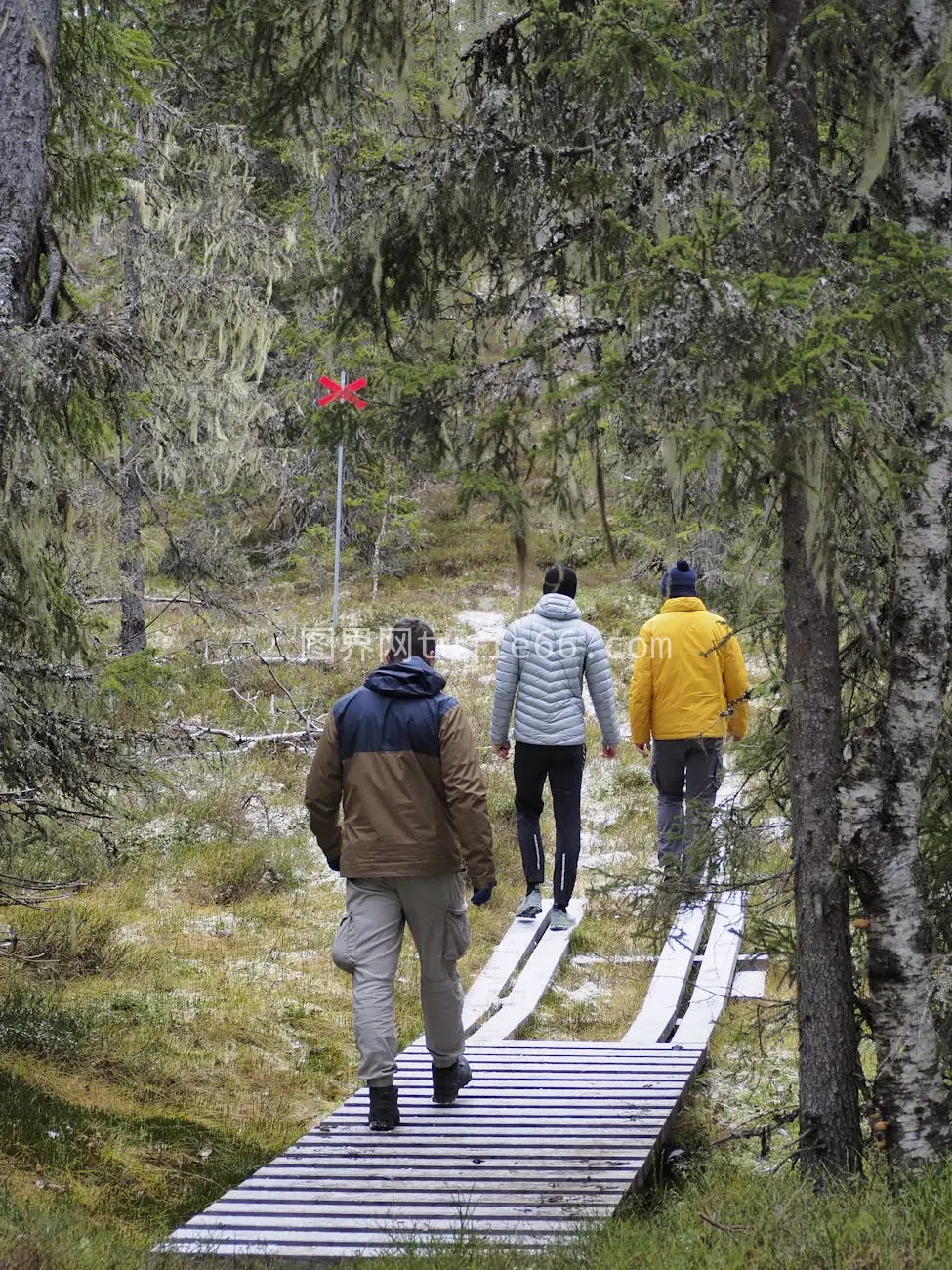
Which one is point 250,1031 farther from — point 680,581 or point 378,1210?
point 680,581

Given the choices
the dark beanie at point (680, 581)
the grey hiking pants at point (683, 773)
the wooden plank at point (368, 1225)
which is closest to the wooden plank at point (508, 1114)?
the wooden plank at point (368, 1225)

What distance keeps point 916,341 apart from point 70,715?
481 cm

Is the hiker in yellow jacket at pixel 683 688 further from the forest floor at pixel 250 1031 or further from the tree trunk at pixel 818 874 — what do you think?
the tree trunk at pixel 818 874

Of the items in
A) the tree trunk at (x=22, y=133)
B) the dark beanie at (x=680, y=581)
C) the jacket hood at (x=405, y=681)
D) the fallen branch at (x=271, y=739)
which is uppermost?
the tree trunk at (x=22, y=133)

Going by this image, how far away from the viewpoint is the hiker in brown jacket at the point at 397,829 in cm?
606

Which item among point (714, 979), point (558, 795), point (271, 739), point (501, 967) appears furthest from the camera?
point (271, 739)

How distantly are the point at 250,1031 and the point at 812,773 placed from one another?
412cm

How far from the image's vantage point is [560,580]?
899cm

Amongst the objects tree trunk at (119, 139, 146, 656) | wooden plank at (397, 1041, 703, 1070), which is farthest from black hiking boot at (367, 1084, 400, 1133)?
tree trunk at (119, 139, 146, 656)

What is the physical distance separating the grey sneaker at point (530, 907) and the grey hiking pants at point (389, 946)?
338 centimetres

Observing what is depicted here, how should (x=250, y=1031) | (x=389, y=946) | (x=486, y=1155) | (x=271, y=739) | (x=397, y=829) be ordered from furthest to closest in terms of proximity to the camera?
1. (x=271, y=739)
2. (x=250, y=1031)
3. (x=389, y=946)
4. (x=397, y=829)
5. (x=486, y=1155)

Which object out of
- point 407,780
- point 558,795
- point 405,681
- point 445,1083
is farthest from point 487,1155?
point 558,795

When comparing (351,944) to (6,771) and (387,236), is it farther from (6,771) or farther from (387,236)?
(387,236)

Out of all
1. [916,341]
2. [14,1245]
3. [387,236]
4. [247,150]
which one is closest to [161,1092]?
[14,1245]
